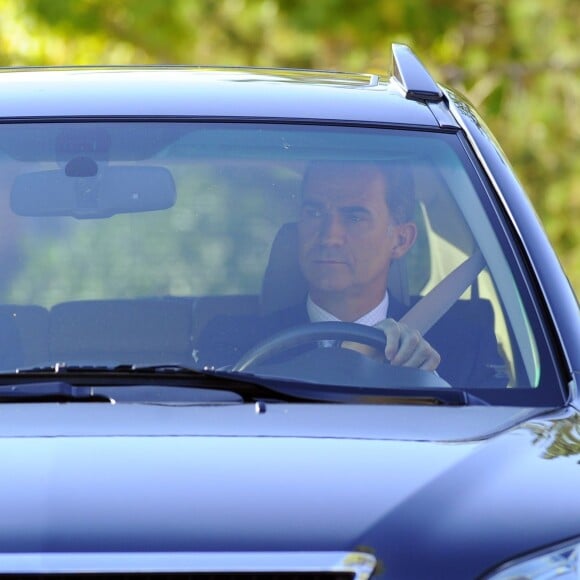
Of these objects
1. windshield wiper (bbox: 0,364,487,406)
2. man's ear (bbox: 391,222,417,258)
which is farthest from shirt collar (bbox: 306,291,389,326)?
windshield wiper (bbox: 0,364,487,406)

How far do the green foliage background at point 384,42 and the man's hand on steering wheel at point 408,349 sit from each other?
8.93m

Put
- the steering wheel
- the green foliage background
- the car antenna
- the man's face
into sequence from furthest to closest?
the green foliage background → the car antenna → the man's face → the steering wheel

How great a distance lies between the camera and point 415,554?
258cm

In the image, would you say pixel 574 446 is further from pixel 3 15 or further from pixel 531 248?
pixel 3 15

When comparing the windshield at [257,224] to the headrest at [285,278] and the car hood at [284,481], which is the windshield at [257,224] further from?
the car hood at [284,481]

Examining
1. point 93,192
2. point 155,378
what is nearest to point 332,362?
point 155,378

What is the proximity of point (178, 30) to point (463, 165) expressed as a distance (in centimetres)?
1325

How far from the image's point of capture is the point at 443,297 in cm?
367

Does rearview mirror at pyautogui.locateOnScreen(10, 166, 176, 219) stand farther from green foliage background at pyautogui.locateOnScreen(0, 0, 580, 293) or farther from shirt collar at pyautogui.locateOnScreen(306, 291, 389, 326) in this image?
green foliage background at pyautogui.locateOnScreen(0, 0, 580, 293)

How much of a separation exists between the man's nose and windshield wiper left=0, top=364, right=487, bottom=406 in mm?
518

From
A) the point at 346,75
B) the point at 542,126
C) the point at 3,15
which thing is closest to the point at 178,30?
the point at 3,15

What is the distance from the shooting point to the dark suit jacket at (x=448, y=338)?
339cm

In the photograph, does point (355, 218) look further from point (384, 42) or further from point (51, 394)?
point (384, 42)

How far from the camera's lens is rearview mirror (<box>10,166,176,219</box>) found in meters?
3.65
